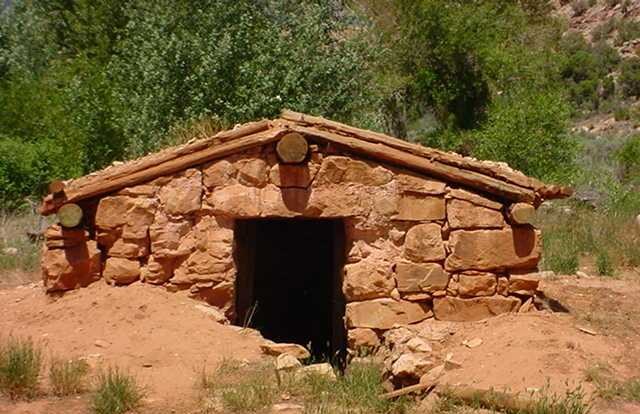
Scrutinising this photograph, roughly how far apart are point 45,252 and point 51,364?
155 centimetres

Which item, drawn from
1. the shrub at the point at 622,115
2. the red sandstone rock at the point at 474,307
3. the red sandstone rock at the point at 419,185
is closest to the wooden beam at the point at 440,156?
the red sandstone rock at the point at 419,185

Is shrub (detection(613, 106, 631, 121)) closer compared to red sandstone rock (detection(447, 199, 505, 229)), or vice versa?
red sandstone rock (detection(447, 199, 505, 229))

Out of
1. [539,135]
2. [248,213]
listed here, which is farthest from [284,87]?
[248,213]

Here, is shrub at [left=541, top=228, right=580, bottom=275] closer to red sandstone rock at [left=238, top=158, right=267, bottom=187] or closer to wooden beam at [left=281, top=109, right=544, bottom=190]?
wooden beam at [left=281, top=109, right=544, bottom=190]

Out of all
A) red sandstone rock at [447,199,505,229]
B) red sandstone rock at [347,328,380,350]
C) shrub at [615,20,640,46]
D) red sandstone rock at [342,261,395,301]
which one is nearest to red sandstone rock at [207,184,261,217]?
red sandstone rock at [342,261,395,301]

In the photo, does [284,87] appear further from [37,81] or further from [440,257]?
[37,81]

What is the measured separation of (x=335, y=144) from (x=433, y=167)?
34.4 inches

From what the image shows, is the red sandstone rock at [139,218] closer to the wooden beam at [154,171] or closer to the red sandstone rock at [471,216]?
the wooden beam at [154,171]

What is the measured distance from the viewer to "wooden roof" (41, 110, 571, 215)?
290 inches

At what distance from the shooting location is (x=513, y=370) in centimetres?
619

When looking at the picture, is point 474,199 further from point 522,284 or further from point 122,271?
point 122,271

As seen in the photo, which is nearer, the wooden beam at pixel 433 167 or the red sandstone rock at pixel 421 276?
the wooden beam at pixel 433 167

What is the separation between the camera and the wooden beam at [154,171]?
7344 mm

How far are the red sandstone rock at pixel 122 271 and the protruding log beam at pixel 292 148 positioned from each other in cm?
160
